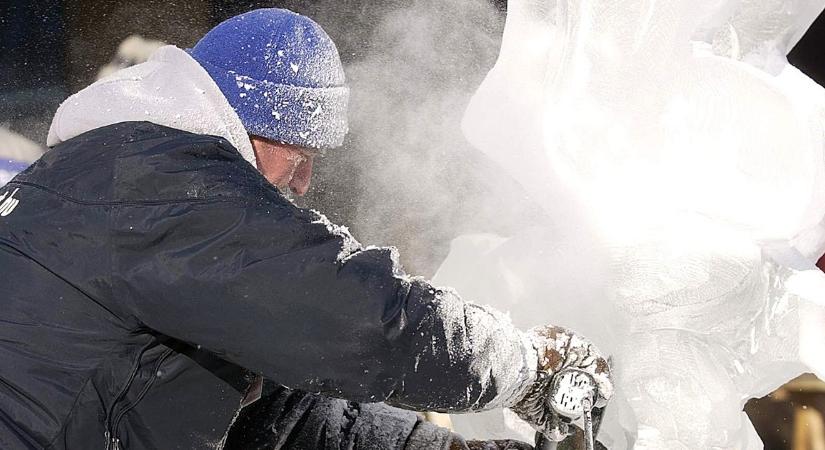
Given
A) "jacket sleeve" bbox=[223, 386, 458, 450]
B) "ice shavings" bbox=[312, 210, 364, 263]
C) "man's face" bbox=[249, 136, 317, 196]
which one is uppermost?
"ice shavings" bbox=[312, 210, 364, 263]

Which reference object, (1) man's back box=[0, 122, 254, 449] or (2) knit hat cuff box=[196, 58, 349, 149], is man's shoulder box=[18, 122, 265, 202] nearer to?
(1) man's back box=[0, 122, 254, 449]

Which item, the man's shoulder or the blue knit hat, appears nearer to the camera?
the man's shoulder

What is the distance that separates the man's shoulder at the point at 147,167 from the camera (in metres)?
1.33

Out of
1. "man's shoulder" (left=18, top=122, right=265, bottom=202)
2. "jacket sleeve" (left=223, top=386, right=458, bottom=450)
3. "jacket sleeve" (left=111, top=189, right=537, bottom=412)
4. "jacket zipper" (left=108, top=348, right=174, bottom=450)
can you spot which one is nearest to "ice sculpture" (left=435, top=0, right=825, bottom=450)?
"jacket sleeve" (left=223, top=386, right=458, bottom=450)

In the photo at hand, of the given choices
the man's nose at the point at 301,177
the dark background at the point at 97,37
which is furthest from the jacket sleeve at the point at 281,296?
the dark background at the point at 97,37

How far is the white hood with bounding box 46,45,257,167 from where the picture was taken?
4.83 ft

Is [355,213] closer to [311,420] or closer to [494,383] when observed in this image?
A: [311,420]

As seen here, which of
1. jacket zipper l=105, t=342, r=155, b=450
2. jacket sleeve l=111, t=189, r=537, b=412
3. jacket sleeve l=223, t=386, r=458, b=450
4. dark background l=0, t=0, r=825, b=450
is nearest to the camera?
jacket sleeve l=111, t=189, r=537, b=412

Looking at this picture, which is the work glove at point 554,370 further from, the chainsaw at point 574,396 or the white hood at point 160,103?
the white hood at point 160,103

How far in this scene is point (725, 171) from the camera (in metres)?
1.95

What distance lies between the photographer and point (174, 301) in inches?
51.8

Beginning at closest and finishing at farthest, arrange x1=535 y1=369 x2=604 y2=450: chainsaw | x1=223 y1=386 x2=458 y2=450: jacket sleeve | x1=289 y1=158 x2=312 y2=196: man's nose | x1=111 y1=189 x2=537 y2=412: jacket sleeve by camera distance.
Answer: x1=111 y1=189 x2=537 y2=412: jacket sleeve → x1=535 y1=369 x2=604 y2=450: chainsaw → x1=289 y1=158 x2=312 y2=196: man's nose → x1=223 y1=386 x2=458 y2=450: jacket sleeve

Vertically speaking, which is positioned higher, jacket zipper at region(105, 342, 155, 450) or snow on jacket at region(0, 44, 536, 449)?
snow on jacket at region(0, 44, 536, 449)

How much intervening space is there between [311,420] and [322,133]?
70cm
